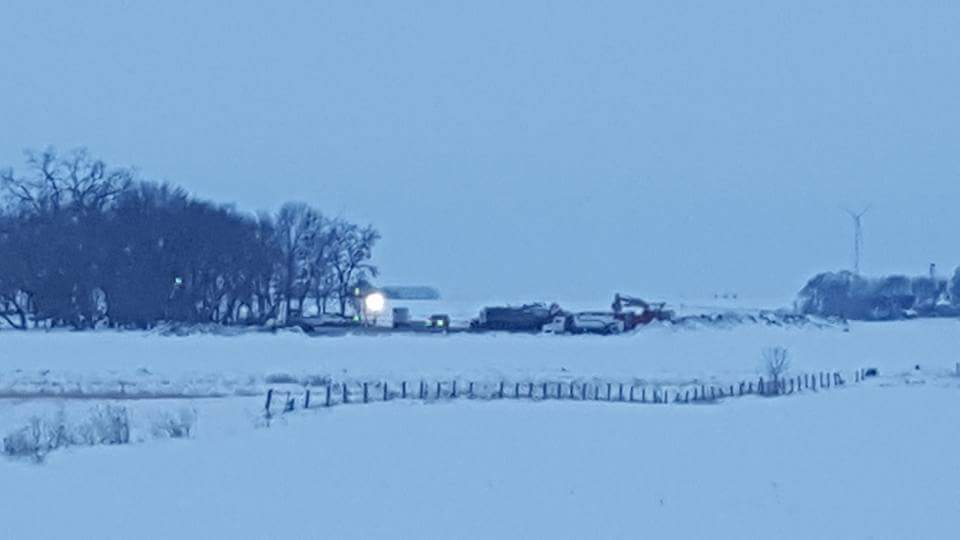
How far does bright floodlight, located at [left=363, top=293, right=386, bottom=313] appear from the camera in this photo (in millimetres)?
102625

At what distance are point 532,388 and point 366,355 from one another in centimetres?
1746

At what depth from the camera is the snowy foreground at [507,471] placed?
17.1m

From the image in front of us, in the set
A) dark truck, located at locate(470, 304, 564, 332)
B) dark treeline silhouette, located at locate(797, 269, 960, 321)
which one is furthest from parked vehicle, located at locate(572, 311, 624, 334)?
dark treeline silhouette, located at locate(797, 269, 960, 321)

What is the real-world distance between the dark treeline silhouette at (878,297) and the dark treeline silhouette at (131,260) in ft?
147

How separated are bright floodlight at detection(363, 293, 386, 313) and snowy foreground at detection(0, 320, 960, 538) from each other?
55.0 metres

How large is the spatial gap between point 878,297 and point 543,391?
314ft

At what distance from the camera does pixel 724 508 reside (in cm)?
1828

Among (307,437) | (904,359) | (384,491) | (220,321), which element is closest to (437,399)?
(307,437)

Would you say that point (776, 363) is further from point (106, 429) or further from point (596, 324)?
point (106, 429)

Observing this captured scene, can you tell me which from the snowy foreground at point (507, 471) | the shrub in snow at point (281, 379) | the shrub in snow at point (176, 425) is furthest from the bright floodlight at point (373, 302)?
the shrub in snow at point (176, 425)

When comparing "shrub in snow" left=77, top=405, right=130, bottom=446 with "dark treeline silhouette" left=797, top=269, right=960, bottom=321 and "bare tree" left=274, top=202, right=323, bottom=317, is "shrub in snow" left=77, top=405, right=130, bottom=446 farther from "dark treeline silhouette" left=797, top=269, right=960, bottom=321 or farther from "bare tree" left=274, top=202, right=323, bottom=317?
"dark treeline silhouette" left=797, top=269, right=960, bottom=321

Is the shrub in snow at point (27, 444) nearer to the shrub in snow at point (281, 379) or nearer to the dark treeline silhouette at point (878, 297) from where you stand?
the shrub in snow at point (281, 379)

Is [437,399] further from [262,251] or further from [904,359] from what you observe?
[262,251]

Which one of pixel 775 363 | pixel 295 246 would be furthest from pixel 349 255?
pixel 775 363
